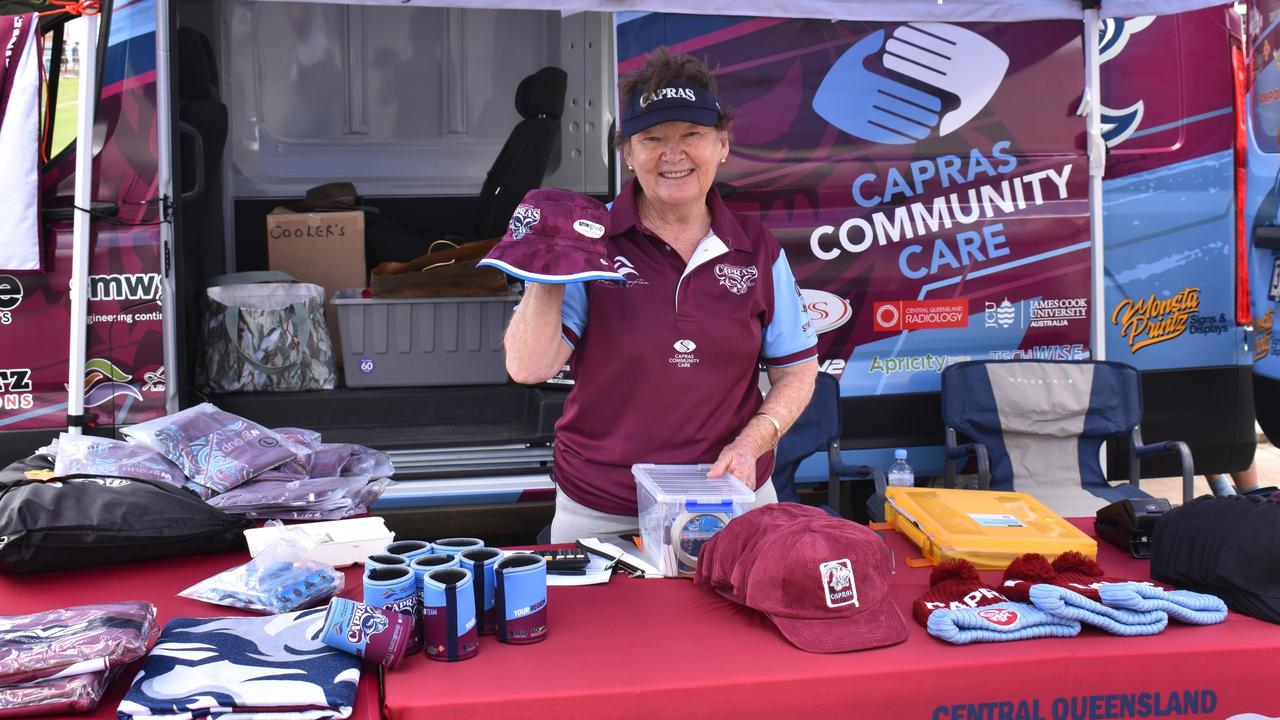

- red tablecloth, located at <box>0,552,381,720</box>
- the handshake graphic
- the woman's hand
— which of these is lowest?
red tablecloth, located at <box>0,552,381,720</box>

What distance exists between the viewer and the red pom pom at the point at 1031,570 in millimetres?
1941

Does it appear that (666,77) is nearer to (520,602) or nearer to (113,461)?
(520,602)

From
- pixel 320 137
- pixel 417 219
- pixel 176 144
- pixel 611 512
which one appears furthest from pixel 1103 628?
pixel 320 137

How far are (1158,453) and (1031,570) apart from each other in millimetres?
2489

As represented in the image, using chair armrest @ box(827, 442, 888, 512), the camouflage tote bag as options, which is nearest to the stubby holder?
chair armrest @ box(827, 442, 888, 512)

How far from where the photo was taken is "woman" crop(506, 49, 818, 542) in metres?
2.37

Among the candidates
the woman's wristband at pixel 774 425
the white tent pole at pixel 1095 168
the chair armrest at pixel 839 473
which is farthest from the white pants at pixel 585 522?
the white tent pole at pixel 1095 168

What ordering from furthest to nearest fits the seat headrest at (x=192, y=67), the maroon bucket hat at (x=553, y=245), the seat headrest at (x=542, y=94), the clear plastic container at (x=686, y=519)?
the seat headrest at (x=542, y=94) → the seat headrest at (x=192, y=67) → the clear plastic container at (x=686, y=519) → the maroon bucket hat at (x=553, y=245)

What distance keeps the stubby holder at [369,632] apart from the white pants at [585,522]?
84cm

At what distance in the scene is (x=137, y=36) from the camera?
11.5ft

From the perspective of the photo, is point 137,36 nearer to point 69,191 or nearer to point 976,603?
point 69,191

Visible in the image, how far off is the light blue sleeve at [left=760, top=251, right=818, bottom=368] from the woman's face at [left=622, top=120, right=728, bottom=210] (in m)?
0.29

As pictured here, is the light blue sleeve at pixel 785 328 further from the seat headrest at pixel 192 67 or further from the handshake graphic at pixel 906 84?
the seat headrest at pixel 192 67

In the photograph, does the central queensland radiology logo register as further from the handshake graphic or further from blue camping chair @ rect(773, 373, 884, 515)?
the handshake graphic
